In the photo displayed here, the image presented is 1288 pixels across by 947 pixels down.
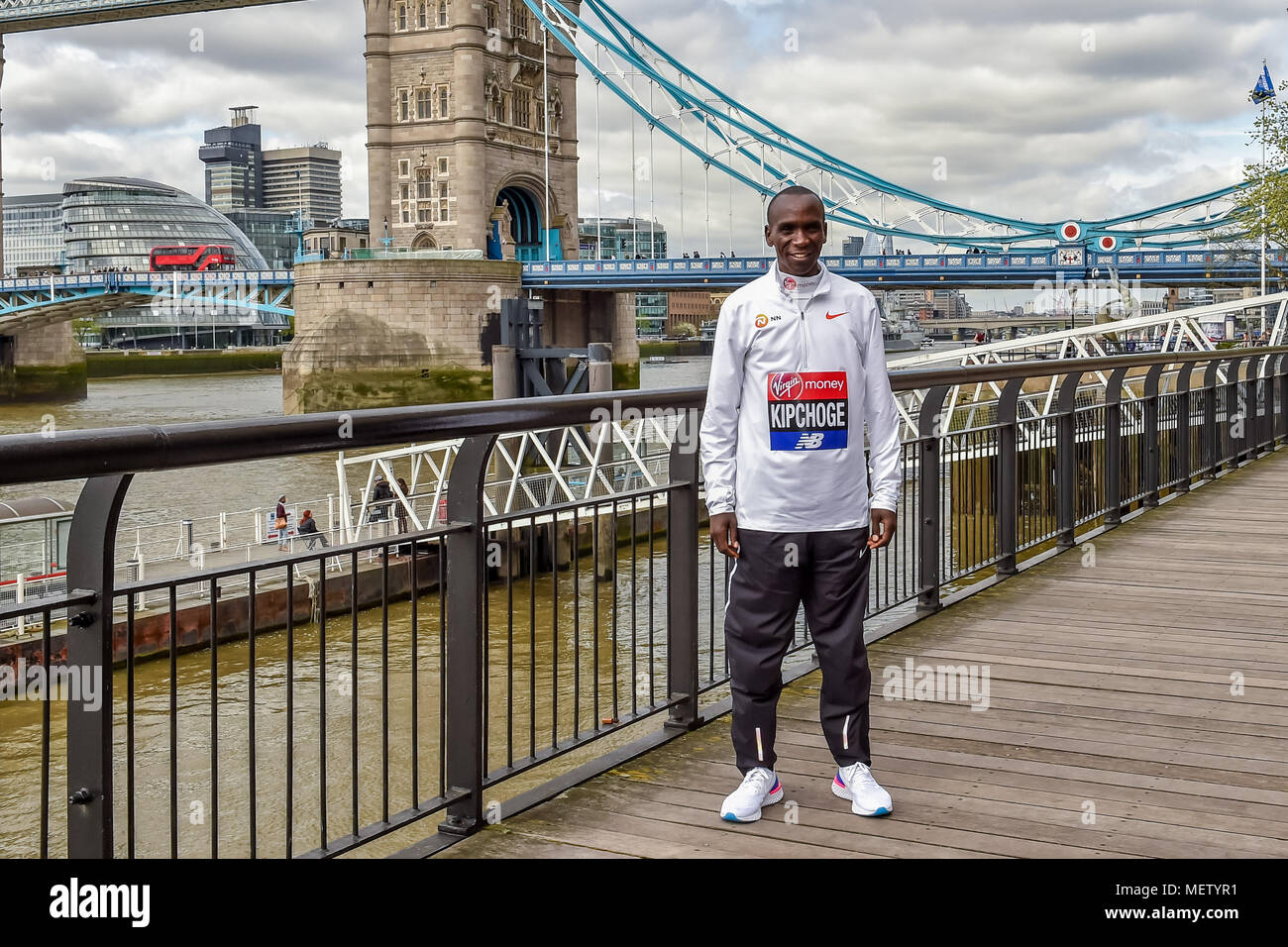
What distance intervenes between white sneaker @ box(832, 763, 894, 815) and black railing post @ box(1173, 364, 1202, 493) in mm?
6198

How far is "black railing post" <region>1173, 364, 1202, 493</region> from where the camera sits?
8.55 metres

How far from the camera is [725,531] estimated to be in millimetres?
2910

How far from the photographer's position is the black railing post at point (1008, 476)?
5684mm

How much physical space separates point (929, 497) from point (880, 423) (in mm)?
2266

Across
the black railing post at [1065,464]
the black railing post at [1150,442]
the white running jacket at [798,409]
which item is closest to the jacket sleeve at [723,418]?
the white running jacket at [798,409]

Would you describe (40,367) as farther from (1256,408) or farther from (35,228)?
(35,228)

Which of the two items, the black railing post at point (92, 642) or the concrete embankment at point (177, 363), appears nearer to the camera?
the black railing post at point (92, 642)

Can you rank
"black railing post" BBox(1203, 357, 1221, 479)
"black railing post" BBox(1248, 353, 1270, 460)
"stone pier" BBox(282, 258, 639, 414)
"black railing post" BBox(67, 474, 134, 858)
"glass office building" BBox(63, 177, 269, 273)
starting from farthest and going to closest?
"glass office building" BBox(63, 177, 269, 273) < "stone pier" BBox(282, 258, 639, 414) < "black railing post" BBox(1248, 353, 1270, 460) < "black railing post" BBox(1203, 357, 1221, 479) < "black railing post" BBox(67, 474, 134, 858)

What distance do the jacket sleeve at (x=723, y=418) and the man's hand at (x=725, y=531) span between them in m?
0.01

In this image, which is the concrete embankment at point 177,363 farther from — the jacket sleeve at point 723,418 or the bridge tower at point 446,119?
the jacket sleeve at point 723,418

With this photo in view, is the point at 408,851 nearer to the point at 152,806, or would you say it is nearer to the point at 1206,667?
the point at 1206,667

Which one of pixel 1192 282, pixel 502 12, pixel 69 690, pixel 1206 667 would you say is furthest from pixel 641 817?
pixel 502 12

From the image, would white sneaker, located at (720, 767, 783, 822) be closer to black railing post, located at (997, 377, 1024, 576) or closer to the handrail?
the handrail

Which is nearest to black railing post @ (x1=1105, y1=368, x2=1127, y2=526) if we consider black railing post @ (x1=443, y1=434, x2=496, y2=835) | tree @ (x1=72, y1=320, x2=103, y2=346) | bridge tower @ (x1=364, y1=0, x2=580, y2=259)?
black railing post @ (x1=443, y1=434, x2=496, y2=835)
